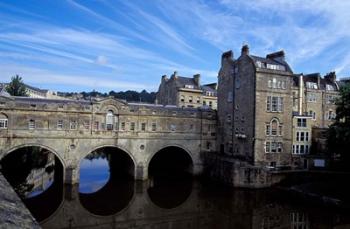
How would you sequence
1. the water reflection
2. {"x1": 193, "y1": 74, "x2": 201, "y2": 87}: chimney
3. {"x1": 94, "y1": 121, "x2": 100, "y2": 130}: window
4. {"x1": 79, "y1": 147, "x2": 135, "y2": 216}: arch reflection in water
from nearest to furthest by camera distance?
{"x1": 79, "y1": 147, "x2": 135, "y2": 216}: arch reflection in water < the water reflection < {"x1": 94, "y1": 121, "x2": 100, "y2": 130}: window < {"x1": 193, "y1": 74, "x2": 201, "y2": 87}: chimney

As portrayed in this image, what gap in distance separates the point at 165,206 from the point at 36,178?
2049cm

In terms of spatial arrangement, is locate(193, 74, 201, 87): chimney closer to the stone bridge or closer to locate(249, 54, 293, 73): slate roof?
the stone bridge

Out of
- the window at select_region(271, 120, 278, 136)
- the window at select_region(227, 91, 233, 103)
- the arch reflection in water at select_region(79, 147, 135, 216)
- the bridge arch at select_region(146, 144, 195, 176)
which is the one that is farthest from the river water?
the window at select_region(227, 91, 233, 103)

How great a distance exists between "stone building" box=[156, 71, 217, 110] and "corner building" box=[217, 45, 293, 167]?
18.9 metres

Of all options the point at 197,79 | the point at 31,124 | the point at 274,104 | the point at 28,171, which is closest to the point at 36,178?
the point at 28,171

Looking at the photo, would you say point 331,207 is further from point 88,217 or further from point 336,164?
point 88,217

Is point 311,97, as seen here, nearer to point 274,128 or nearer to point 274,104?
point 274,104

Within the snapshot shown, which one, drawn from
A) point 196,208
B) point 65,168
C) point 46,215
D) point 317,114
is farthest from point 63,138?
point 317,114

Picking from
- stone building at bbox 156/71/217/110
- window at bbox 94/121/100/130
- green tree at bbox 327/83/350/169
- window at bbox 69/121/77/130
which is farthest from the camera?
stone building at bbox 156/71/217/110

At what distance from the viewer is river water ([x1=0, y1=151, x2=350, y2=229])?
90.7ft

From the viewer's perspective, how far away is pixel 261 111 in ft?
138

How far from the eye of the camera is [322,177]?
39.3 metres

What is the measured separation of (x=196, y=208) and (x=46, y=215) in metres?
14.4

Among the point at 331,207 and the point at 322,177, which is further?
the point at 322,177
